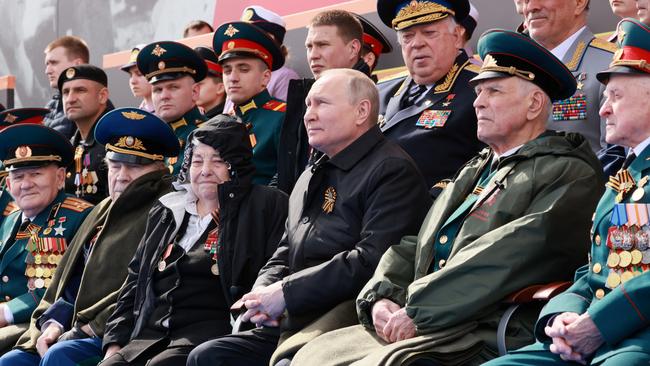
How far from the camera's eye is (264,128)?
19.6 ft

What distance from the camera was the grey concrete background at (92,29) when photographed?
9227mm

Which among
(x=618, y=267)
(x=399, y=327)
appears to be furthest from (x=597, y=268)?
(x=399, y=327)

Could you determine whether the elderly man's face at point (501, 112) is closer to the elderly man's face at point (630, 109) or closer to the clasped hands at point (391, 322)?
the elderly man's face at point (630, 109)

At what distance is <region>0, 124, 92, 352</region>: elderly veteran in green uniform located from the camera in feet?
19.3

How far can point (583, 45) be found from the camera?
15.6 feet

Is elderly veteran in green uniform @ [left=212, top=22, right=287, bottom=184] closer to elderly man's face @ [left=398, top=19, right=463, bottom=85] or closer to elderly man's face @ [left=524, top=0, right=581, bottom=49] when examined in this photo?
elderly man's face @ [left=398, top=19, right=463, bottom=85]

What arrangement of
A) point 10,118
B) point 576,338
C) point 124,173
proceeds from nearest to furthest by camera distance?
point 576,338 → point 124,173 → point 10,118

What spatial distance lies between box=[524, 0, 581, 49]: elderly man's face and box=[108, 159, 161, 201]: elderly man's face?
2085 millimetres

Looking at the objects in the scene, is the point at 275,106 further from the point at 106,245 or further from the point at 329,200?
the point at 329,200

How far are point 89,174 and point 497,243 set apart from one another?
373 centimetres

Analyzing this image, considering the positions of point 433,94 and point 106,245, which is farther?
point 106,245

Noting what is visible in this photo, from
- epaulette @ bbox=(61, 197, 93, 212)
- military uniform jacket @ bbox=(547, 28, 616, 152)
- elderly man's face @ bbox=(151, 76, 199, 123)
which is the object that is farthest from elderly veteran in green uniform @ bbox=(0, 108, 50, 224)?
military uniform jacket @ bbox=(547, 28, 616, 152)

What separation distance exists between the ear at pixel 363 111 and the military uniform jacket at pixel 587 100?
0.79m

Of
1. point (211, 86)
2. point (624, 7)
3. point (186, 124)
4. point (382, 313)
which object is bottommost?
point (382, 313)
